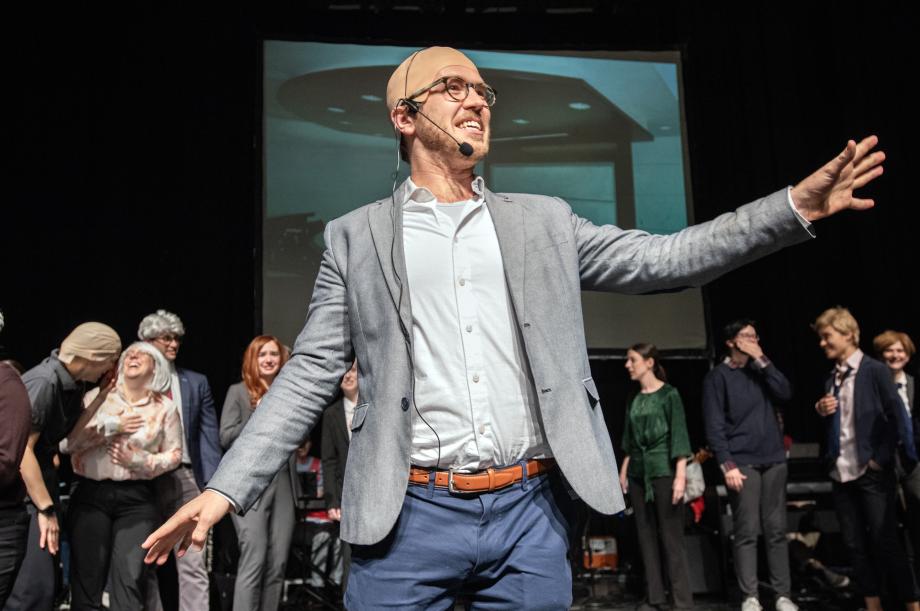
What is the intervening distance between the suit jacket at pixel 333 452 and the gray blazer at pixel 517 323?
3331mm

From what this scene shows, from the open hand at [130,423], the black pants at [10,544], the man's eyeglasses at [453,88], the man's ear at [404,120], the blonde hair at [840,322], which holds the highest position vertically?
the man's eyeglasses at [453,88]

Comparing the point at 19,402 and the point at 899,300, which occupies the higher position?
the point at 899,300

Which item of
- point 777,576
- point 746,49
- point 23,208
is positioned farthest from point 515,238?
point 746,49

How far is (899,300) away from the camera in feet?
23.5

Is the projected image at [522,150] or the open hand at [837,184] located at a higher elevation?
the projected image at [522,150]

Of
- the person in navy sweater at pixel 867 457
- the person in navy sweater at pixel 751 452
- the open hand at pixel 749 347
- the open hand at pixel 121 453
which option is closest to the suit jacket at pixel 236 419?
the open hand at pixel 121 453

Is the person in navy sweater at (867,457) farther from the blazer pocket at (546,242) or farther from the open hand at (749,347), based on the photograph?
the blazer pocket at (546,242)

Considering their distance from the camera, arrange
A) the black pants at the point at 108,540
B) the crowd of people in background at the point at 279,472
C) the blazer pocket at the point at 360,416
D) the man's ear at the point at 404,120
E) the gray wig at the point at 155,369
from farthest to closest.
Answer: the gray wig at the point at 155,369, the black pants at the point at 108,540, the crowd of people in background at the point at 279,472, the man's ear at the point at 404,120, the blazer pocket at the point at 360,416

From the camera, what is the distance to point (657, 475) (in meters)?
5.19

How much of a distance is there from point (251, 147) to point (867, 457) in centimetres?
482

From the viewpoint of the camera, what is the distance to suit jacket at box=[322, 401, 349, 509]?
4926mm

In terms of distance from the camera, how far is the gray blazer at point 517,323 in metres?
1.49

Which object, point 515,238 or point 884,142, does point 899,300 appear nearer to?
point 884,142

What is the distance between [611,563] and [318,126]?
3.87 m
